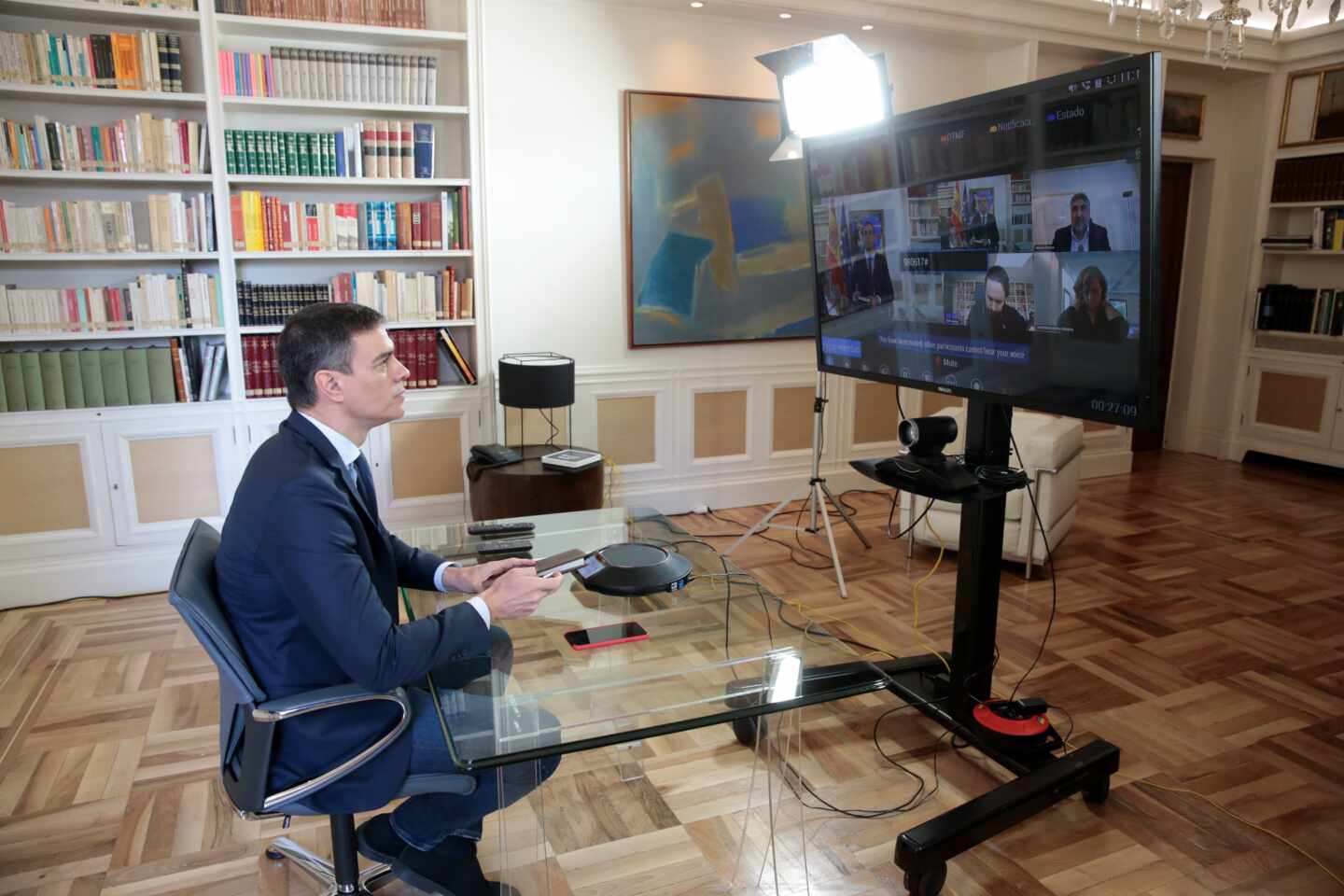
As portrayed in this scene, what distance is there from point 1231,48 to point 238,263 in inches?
235

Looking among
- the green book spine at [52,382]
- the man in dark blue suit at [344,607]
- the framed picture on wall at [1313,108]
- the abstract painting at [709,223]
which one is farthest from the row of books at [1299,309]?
the green book spine at [52,382]

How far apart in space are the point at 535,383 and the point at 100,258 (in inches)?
71.9

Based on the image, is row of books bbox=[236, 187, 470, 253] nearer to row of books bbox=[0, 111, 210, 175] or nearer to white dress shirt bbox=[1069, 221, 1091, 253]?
row of books bbox=[0, 111, 210, 175]

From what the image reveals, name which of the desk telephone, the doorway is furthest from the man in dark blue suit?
the doorway

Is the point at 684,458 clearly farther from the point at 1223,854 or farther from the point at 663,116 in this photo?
the point at 1223,854

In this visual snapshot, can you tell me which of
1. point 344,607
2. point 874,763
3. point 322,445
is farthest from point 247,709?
point 874,763

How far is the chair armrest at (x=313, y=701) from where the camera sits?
5.14 feet

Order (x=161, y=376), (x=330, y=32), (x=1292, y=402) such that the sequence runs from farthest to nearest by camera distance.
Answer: (x=1292, y=402) → (x=330, y=32) → (x=161, y=376)

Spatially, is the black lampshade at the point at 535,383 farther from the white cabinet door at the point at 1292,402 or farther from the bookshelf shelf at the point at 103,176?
the white cabinet door at the point at 1292,402

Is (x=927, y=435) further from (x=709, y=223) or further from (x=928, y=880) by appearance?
(x=709, y=223)

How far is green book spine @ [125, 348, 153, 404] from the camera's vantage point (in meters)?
3.82

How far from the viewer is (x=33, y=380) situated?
3684 millimetres

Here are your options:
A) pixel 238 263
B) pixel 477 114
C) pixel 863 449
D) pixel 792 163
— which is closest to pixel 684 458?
pixel 863 449

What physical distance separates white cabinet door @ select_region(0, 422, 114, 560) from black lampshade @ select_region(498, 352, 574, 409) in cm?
169
